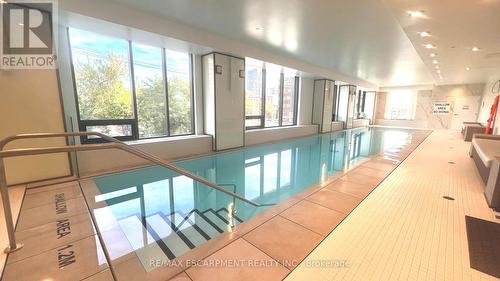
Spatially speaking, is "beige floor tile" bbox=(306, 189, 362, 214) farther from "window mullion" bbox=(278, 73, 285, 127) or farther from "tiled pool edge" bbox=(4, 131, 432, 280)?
"window mullion" bbox=(278, 73, 285, 127)

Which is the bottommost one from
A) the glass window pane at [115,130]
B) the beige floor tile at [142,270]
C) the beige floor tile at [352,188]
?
the beige floor tile at [142,270]

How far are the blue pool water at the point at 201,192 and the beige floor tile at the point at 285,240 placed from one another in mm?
545

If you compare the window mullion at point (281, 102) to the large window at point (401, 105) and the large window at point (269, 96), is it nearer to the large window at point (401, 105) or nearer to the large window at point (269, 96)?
the large window at point (269, 96)

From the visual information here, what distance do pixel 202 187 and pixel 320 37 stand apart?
4.46m

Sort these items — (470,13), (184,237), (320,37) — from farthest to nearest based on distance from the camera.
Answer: (320,37), (470,13), (184,237)

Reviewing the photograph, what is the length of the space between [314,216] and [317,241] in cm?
45

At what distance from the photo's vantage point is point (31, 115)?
10.1ft

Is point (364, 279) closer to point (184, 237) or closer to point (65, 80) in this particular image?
point (184, 237)

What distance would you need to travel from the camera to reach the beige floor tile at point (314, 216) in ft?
6.92

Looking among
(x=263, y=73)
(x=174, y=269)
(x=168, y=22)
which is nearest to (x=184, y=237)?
(x=174, y=269)

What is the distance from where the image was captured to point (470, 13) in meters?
3.20

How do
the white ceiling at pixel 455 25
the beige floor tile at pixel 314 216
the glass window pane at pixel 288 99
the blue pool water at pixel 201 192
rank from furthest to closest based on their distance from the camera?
1. the glass window pane at pixel 288 99
2. the white ceiling at pixel 455 25
3. the blue pool water at pixel 201 192
4. the beige floor tile at pixel 314 216

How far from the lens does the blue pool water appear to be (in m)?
2.40

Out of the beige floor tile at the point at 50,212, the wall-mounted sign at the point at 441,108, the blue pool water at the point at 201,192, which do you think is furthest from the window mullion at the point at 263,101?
the wall-mounted sign at the point at 441,108
